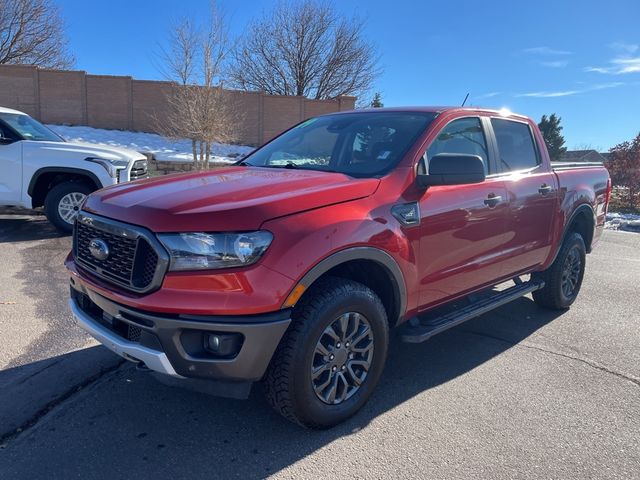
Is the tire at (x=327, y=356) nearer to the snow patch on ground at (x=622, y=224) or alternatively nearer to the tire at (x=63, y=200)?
the tire at (x=63, y=200)

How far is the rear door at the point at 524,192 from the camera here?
4164mm

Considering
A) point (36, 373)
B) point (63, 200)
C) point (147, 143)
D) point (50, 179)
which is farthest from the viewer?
A: point (147, 143)

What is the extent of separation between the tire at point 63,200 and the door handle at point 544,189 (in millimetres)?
6333

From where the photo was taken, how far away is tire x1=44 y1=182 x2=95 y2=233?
24.9 feet

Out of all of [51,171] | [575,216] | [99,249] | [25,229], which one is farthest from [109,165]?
[575,216]

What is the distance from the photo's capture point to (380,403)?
328cm

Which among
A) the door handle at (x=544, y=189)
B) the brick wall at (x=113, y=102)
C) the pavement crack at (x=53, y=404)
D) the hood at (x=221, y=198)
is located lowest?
the pavement crack at (x=53, y=404)

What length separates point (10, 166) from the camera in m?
7.46

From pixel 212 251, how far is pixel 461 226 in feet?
6.23

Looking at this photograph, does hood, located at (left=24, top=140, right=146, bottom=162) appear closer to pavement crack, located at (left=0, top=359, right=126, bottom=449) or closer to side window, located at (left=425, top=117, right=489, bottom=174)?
pavement crack, located at (left=0, top=359, right=126, bottom=449)

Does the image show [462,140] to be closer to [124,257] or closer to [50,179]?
[124,257]

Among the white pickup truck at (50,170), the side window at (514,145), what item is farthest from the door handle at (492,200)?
the white pickup truck at (50,170)

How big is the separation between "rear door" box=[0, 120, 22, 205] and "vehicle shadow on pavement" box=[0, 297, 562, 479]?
4.92 meters

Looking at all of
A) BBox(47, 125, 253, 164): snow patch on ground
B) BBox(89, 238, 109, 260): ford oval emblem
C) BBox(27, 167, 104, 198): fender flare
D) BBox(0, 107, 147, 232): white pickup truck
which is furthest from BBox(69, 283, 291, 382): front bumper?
BBox(47, 125, 253, 164): snow patch on ground
